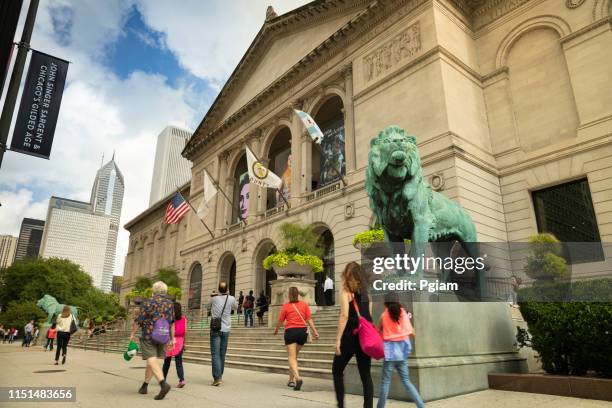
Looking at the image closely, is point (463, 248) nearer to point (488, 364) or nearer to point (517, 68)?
point (488, 364)

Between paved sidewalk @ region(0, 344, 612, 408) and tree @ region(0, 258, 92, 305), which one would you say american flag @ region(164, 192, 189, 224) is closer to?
paved sidewalk @ region(0, 344, 612, 408)

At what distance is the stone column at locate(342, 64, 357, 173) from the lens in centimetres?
2212

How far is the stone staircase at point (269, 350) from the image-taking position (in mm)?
9978

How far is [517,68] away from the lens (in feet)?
62.4

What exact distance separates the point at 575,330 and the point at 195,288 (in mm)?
30596

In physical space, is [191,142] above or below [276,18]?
below

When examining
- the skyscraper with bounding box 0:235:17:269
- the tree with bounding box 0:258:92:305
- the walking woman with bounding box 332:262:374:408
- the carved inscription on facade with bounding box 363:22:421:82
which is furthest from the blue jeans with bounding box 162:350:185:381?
the skyscraper with bounding box 0:235:17:269

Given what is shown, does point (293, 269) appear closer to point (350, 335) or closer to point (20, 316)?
point (350, 335)

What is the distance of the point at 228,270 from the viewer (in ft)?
101

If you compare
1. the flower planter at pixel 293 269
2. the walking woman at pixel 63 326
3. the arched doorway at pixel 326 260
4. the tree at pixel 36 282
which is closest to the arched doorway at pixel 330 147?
the arched doorway at pixel 326 260

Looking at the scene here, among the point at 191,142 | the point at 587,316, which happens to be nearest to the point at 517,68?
the point at 587,316

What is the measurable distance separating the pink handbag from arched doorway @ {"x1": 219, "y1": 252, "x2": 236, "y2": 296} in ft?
86.4

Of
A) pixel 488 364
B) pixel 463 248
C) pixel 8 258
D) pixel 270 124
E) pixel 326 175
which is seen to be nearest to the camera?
pixel 488 364

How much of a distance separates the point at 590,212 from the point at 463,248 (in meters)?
10.7
